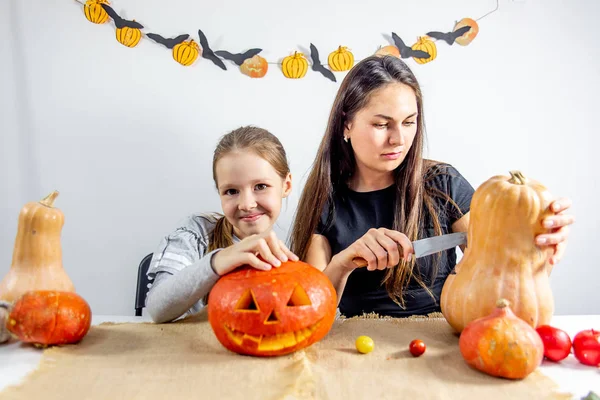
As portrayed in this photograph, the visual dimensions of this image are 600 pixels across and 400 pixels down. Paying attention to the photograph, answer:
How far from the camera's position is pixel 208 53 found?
177 cm

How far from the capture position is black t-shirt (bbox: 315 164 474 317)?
143cm

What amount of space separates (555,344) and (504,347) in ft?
0.43

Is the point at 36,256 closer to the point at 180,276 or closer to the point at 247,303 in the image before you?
the point at 180,276

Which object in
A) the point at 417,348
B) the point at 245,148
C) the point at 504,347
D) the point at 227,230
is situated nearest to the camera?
the point at 504,347

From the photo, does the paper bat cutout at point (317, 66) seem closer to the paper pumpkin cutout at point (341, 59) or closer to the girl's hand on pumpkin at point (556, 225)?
the paper pumpkin cutout at point (341, 59)

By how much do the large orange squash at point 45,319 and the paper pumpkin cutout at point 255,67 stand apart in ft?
3.72

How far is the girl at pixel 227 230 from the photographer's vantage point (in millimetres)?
983

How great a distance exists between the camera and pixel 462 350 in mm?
777

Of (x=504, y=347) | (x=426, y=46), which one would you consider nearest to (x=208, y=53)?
(x=426, y=46)

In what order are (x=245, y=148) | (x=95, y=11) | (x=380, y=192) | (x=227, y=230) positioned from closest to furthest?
1. (x=245, y=148)
2. (x=227, y=230)
3. (x=380, y=192)
4. (x=95, y=11)

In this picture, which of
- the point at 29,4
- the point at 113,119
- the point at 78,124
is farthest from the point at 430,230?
the point at 29,4

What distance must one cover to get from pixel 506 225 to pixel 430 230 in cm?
58

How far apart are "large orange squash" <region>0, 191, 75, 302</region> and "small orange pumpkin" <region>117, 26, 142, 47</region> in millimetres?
959

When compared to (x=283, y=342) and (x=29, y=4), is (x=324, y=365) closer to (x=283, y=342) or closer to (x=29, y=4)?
(x=283, y=342)
